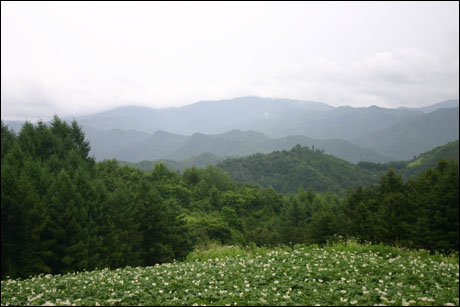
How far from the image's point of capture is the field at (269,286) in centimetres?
616

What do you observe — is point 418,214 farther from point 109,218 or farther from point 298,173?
point 298,173

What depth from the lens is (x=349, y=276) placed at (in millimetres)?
7922

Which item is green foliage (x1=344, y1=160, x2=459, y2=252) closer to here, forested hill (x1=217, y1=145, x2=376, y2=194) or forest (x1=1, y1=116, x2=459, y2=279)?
forest (x1=1, y1=116, x2=459, y2=279)

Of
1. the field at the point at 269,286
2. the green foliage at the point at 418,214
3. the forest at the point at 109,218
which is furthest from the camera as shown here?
the green foliage at the point at 418,214

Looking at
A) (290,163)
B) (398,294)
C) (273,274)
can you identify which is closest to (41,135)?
(273,274)

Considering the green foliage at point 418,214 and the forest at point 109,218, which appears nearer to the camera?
the forest at point 109,218

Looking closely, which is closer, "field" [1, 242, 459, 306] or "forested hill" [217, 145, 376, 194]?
"field" [1, 242, 459, 306]

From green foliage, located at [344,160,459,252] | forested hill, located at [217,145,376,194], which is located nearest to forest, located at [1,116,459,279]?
green foliage, located at [344,160,459,252]

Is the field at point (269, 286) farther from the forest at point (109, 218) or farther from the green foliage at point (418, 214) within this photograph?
the green foliage at point (418, 214)

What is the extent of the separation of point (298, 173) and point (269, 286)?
569 ft

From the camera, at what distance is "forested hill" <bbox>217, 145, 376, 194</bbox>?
164 meters

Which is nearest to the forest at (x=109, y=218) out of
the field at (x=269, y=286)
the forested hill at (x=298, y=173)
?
the field at (x=269, y=286)

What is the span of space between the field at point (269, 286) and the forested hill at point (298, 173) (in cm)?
15259

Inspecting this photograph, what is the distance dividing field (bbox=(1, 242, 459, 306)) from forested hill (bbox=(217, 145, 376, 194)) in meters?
153
